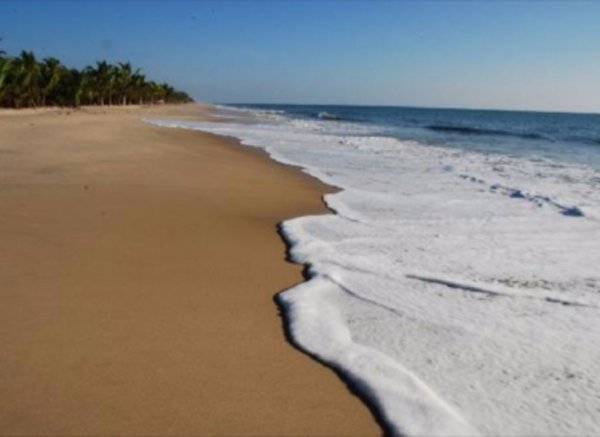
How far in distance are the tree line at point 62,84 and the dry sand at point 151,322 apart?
138ft

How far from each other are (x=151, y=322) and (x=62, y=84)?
6179cm

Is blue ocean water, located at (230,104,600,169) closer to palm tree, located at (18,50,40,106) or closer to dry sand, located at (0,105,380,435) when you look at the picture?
dry sand, located at (0,105,380,435)

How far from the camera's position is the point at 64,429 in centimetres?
300

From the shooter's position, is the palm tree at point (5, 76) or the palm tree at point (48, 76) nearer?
the palm tree at point (5, 76)

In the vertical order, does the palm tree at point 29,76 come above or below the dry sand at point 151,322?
above

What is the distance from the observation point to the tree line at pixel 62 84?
48.7 meters

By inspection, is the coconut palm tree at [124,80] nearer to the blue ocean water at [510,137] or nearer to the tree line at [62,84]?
the tree line at [62,84]

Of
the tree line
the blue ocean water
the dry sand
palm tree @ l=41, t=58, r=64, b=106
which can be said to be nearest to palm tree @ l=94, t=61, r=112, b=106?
the tree line

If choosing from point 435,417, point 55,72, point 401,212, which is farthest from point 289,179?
point 55,72

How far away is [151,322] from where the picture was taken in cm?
443

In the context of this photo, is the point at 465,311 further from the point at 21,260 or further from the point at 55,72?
the point at 55,72

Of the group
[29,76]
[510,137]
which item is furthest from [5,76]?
[510,137]

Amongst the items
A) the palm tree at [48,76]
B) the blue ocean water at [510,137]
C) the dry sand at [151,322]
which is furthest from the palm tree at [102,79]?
the dry sand at [151,322]

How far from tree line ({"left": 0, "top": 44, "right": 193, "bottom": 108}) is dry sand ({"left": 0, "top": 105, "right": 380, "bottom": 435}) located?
41943mm
